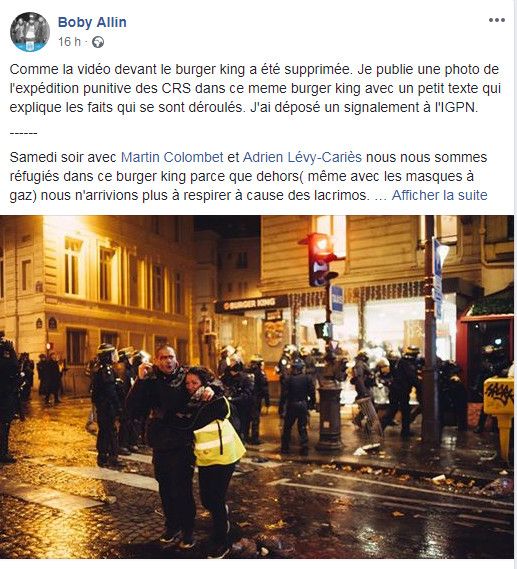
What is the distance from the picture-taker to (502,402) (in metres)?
8.47

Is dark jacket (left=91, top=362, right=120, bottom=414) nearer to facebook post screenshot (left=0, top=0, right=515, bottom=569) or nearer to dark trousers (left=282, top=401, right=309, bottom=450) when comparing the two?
facebook post screenshot (left=0, top=0, right=515, bottom=569)

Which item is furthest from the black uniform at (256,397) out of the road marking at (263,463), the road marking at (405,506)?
the road marking at (405,506)

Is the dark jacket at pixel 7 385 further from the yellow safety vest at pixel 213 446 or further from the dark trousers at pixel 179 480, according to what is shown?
the yellow safety vest at pixel 213 446

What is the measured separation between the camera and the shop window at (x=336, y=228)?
20250 mm

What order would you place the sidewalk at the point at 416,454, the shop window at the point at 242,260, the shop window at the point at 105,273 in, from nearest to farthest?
the sidewalk at the point at 416,454 → the shop window at the point at 105,273 → the shop window at the point at 242,260

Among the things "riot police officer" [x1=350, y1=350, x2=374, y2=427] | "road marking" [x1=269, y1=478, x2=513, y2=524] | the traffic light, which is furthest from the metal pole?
"road marking" [x1=269, y1=478, x2=513, y2=524]

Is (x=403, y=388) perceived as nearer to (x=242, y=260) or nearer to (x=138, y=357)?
(x=138, y=357)

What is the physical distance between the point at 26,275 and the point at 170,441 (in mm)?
24187

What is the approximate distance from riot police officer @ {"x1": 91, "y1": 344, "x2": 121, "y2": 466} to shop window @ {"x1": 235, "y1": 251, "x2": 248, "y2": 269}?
153 feet
